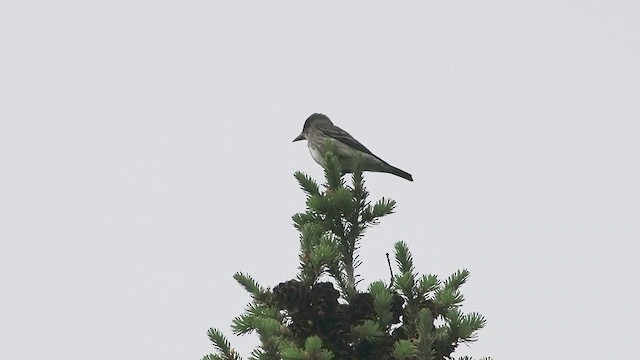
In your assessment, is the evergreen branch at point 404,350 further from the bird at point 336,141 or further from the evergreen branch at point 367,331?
the bird at point 336,141

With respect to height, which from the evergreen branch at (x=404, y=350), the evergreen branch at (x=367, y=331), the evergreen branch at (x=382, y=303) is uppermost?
the evergreen branch at (x=382, y=303)

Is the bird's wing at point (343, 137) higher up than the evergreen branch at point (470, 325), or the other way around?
the bird's wing at point (343, 137)

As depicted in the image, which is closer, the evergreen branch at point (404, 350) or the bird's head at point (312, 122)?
the evergreen branch at point (404, 350)

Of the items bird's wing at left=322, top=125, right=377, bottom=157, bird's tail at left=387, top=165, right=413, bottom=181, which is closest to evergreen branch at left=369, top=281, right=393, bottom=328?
bird's wing at left=322, top=125, right=377, bottom=157

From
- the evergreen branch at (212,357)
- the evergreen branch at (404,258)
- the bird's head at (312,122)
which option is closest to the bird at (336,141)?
the bird's head at (312,122)

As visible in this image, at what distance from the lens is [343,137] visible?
11.2 m

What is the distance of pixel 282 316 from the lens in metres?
4.98

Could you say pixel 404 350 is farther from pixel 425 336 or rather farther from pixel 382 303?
pixel 382 303

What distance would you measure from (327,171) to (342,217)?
0.40 meters

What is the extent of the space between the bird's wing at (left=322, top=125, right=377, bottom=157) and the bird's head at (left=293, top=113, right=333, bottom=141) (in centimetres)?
48

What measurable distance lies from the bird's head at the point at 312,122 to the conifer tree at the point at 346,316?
23.6 ft

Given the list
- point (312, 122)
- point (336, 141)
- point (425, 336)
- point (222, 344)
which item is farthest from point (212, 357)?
point (312, 122)

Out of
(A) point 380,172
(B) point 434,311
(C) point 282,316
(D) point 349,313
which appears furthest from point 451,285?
(A) point 380,172

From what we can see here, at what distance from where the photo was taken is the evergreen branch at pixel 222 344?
16.0ft
